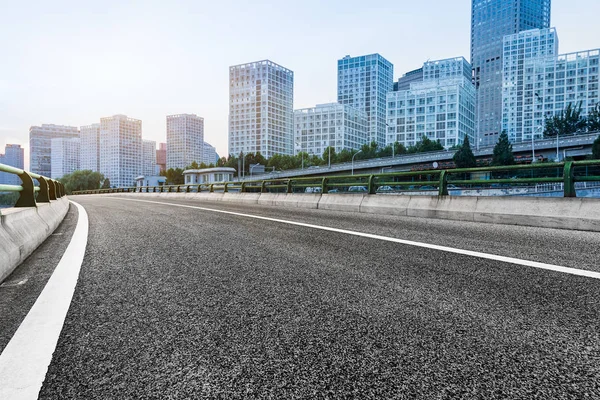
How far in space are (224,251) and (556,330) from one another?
3926 mm

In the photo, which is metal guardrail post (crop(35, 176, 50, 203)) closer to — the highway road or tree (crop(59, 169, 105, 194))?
the highway road

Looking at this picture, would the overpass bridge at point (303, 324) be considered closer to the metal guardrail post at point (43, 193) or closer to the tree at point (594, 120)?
the metal guardrail post at point (43, 193)

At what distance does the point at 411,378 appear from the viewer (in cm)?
178

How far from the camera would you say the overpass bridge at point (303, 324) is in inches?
69.2

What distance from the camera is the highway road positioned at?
5.73ft

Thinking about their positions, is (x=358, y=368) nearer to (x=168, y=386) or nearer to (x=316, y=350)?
(x=316, y=350)

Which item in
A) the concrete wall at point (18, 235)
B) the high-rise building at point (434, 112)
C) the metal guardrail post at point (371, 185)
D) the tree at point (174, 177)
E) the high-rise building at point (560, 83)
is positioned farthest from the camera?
the high-rise building at point (560, 83)

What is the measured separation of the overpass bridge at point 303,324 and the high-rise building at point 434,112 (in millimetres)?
176131

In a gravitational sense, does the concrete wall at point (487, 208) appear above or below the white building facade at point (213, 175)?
below

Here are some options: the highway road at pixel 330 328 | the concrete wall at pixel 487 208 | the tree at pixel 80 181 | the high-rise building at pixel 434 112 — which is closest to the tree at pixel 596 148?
the concrete wall at pixel 487 208

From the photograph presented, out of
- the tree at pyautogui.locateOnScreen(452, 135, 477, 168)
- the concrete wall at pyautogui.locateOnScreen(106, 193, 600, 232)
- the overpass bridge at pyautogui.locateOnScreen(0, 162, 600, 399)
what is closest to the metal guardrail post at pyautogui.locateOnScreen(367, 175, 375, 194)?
the concrete wall at pyautogui.locateOnScreen(106, 193, 600, 232)

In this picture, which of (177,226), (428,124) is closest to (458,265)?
(177,226)

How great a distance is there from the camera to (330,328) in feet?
7.93

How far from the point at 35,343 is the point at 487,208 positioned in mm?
10088
